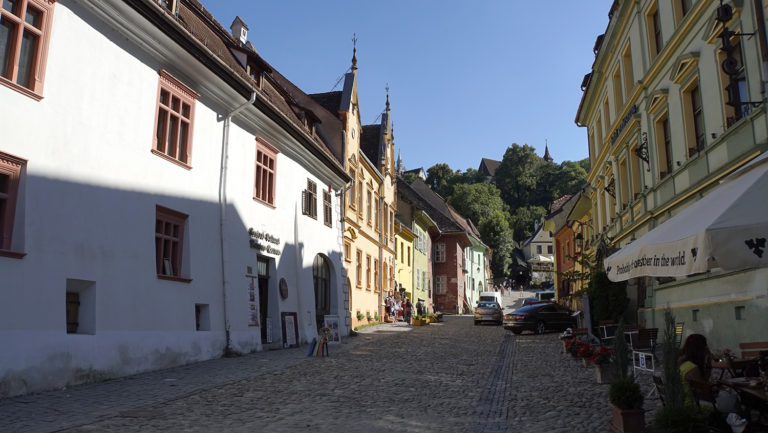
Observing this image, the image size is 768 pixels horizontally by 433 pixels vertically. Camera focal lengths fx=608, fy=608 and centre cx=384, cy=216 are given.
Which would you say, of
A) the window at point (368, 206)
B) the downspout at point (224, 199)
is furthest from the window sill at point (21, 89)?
the window at point (368, 206)

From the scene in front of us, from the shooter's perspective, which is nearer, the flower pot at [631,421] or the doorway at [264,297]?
the flower pot at [631,421]

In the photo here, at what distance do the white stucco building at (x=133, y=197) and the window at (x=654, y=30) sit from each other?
1105 cm

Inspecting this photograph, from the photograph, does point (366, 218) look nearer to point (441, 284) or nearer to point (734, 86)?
point (734, 86)

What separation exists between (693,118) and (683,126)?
0.28 m

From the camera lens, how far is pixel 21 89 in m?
9.49

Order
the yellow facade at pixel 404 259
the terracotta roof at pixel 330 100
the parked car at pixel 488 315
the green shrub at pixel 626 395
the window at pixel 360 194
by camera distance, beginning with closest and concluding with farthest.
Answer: the green shrub at pixel 626 395
the terracotta roof at pixel 330 100
the window at pixel 360 194
the parked car at pixel 488 315
the yellow facade at pixel 404 259

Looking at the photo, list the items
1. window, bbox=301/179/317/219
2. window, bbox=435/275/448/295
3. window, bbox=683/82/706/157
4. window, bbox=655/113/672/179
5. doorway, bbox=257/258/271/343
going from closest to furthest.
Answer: window, bbox=683/82/706/157 → window, bbox=655/113/672/179 → doorway, bbox=257/258/271/343 → window, bbox=301/179/317/219 → window, bbox=435/275/448/295

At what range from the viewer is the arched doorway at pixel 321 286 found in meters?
22.8

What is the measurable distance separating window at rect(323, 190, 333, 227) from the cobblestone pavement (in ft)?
31.1

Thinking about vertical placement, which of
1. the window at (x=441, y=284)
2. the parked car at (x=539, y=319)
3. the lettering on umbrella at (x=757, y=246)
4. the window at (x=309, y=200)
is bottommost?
the parked car at (x=539, y=319)

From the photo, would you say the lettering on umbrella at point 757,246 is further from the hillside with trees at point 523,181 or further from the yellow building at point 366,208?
the hillside with trees at point 523,181

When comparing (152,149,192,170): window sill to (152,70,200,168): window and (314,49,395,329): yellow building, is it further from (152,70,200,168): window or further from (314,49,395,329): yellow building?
(314,49,395,329): yellow building

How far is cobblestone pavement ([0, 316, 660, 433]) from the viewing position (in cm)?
739

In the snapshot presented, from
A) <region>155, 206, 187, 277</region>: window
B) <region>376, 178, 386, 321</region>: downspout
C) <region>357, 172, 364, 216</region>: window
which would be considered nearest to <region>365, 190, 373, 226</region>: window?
<region>357, 172, 364, 216</region>: window
